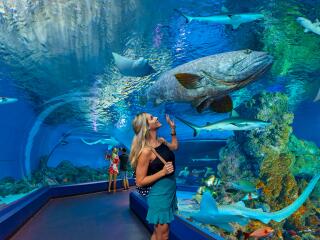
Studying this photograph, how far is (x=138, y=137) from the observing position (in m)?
2.49

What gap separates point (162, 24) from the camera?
23.5 feet

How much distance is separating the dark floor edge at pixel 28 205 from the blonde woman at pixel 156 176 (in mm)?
3458

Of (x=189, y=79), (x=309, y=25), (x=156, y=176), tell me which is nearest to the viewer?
(x=156, y=176)

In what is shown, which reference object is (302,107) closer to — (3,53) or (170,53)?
(170,53)

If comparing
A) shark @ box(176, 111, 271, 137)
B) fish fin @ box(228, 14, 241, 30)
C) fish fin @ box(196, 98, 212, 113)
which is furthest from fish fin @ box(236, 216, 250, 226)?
fish fin @ box(196, 98, 212, 113)

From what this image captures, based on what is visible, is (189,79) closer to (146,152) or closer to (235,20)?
(146,152)

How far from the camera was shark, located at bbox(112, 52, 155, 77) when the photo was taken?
27.6 ft

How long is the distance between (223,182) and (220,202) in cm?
108

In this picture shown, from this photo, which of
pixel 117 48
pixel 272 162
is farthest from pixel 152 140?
pixel 272 162

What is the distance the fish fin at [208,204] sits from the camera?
18.3 ft

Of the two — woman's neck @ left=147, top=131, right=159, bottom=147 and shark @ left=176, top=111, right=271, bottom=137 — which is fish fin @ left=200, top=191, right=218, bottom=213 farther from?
woman's neck @ left=147, top=131, right=159, bottom=147

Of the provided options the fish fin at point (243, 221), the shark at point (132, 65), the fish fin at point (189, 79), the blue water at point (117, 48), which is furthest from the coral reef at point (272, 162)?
the fish fin at point (189, 79)

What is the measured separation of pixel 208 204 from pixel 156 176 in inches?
149

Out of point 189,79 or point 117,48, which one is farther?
point 117,48
